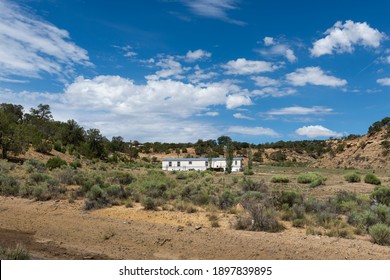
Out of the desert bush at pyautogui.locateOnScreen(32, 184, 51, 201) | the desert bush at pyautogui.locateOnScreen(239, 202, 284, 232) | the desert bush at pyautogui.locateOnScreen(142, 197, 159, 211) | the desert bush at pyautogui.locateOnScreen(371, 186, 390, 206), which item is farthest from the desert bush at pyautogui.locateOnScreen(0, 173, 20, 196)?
the desert bush at pyautogui.locateOnScreen(371, 186, 390, 206)

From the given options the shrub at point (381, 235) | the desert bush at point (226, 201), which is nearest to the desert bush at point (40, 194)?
the desert bush at point (226, 201)

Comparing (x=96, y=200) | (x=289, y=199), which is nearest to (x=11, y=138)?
(x=96, y=200)

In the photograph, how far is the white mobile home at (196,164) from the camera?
7025cm

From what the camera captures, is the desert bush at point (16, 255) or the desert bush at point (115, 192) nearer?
the desert bush at point (16, 255)

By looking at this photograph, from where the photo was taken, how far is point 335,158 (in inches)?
3691

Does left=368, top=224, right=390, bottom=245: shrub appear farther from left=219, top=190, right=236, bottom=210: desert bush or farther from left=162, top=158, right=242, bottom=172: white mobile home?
Answer: left=162, top=158, right=242, bottom=172: white mobile home

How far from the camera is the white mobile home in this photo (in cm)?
7025

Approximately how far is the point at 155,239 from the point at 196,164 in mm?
60049

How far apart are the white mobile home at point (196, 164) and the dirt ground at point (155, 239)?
53902 millimetres

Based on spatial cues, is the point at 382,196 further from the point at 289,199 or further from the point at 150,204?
the point at 150,204

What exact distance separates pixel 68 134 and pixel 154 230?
2819 inches

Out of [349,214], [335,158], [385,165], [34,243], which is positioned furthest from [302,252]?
[335,158]

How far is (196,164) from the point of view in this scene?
72438 mm

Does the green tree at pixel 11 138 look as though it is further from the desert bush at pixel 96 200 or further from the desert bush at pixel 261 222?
the desert bush at pixel 261 222
